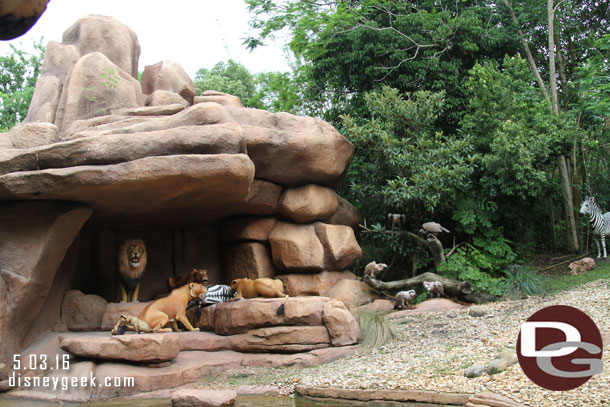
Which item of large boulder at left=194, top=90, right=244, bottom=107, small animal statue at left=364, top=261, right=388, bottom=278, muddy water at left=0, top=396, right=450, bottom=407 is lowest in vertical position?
muddy water at left=0, top=396, right=450, bottom=407

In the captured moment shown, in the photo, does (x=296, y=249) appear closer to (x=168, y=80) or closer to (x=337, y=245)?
(x=337, y=245)

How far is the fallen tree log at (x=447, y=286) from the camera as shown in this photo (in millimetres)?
10234

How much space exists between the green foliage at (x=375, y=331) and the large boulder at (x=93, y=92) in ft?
19.3

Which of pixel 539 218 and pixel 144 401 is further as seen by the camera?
pixel 539 218

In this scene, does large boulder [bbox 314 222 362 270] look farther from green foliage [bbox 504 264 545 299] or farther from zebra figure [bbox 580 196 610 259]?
zebra figure [bbox 580 196 610 259]

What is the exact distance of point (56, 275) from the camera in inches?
342

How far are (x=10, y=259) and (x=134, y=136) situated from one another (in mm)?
Answer: 2325

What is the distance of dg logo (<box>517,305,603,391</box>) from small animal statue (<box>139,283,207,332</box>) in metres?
4.96

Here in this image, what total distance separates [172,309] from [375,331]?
3027 mm

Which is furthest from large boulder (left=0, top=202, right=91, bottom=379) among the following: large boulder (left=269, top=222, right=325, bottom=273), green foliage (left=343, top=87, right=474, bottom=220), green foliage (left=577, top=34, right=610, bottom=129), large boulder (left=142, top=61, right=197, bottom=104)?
green foliage (left=577, top=34, right=610, bottom=129)

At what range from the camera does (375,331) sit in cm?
823

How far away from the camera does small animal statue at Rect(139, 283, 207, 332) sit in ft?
26.3

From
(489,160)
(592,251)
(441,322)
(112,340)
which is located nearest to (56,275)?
(112,340)

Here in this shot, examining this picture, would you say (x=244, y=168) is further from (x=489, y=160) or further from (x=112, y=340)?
(x=489, y=160)
